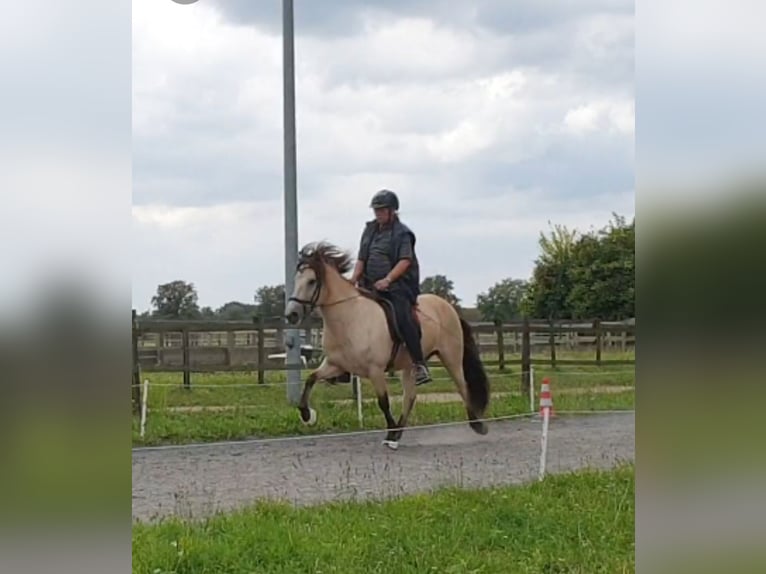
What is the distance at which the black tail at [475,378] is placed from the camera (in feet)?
10.8

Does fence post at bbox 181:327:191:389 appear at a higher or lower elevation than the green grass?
higher

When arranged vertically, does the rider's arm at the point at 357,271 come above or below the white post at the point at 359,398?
above

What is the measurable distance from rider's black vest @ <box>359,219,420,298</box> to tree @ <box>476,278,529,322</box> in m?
0.26

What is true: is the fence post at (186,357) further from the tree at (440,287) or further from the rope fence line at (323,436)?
the tree at (440,287)

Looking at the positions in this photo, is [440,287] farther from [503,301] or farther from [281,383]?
[281,383]

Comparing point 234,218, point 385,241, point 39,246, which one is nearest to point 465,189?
point 385,241

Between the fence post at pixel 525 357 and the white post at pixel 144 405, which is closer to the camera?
the white post at pixel 144 405

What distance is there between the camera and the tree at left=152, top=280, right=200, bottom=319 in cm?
273

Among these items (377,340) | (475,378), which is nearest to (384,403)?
(377,340)

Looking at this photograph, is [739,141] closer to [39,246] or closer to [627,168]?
[39,246]

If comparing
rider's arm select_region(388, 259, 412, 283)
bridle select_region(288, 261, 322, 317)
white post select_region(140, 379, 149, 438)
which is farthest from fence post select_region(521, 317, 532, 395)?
white post select_region(140, 379, 149, 438)

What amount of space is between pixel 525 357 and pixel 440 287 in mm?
489

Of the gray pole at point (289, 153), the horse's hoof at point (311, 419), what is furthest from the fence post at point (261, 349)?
the horse's hoof at point (311, 419)

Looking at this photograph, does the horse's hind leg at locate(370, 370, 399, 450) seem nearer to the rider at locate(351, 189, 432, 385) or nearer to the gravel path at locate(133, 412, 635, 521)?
the gravel path at locate(133, 412, 635, 521)
